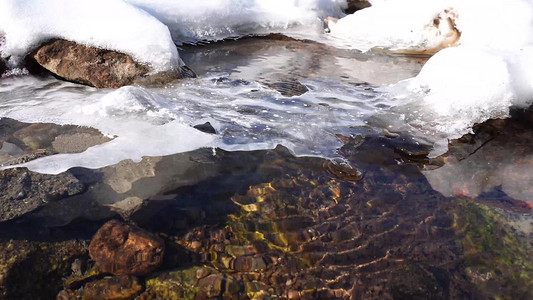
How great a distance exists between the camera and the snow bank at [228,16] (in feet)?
20.8

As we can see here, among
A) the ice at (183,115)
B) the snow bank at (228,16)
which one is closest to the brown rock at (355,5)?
the snow bank at (228,16)

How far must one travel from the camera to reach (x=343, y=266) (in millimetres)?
2430

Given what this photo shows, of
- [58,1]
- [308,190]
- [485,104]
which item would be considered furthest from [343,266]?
[58,1]

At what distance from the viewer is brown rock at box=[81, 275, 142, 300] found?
7.19 ft

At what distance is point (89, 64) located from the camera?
15.1 ft

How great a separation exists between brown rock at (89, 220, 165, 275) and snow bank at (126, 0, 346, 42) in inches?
176

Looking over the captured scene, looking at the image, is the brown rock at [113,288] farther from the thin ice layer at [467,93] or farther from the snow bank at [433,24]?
the snow bank at [433,24]

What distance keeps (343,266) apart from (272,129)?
1.60m

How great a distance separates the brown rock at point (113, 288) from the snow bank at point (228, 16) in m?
4.78

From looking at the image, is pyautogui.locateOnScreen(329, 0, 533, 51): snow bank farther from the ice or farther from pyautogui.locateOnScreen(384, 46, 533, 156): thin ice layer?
the ice

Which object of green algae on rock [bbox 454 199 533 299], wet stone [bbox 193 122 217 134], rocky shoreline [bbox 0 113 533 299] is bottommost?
green algae on rock [bbox 454 199 533 299]

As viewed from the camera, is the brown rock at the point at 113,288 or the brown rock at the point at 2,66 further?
the brown rock at the point at 2,66

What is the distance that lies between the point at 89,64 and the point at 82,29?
1.52ft

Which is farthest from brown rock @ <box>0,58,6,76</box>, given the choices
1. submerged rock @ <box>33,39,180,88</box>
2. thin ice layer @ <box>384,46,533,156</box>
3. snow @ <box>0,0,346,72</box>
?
thin ice layer @ <box>384,46,533,156</box>
